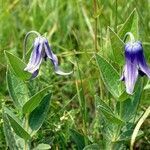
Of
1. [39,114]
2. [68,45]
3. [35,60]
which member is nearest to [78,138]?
[39,114]

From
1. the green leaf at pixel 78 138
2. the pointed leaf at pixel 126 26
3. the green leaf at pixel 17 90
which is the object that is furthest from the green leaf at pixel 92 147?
the pointed leaf at pixel 126 26

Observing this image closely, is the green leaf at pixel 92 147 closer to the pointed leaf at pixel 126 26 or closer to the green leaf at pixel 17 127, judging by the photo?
the green leaf at pixel 17 127

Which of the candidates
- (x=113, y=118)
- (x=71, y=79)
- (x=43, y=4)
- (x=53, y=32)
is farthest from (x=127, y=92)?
(x=43, y=4)

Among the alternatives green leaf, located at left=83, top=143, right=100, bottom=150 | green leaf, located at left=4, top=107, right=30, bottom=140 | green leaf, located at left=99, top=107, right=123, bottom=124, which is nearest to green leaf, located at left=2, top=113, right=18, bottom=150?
green leaf, located at left=4, top=107, right=30, bottom=140

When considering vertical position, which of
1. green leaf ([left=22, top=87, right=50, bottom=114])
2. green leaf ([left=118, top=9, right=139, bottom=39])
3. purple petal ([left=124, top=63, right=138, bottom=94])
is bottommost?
green leaf ([left=22, top=87, right=50, bottom=114])

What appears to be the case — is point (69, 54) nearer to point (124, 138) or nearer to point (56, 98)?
point (56, 98)

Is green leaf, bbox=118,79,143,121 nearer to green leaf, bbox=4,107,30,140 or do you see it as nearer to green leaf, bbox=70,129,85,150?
green leaf, bbox=70,129,85,150
